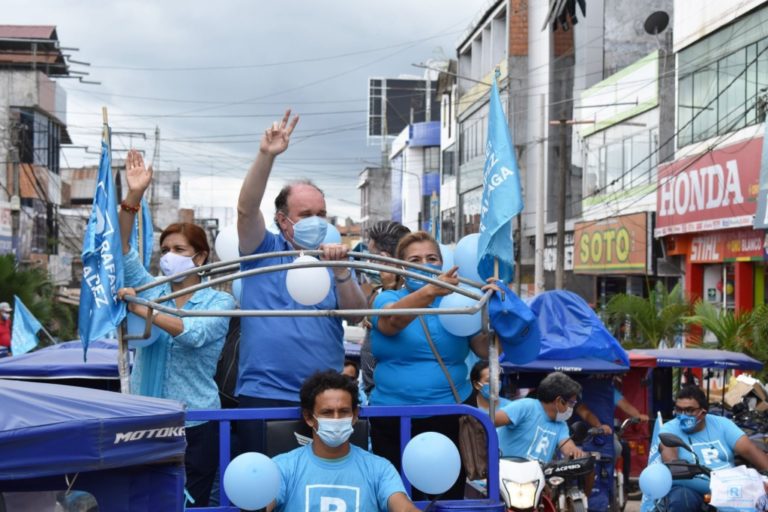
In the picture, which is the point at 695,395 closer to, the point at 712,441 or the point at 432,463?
the point at 712,441

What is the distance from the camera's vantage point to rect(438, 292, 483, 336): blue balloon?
6.23 metres

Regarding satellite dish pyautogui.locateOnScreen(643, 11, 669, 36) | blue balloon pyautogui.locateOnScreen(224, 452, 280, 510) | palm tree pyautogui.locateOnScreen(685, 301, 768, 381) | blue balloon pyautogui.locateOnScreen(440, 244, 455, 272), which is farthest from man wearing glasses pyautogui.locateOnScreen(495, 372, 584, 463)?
satellite dish pyautogui.locateOnScreen(643, 11, 669, 36)

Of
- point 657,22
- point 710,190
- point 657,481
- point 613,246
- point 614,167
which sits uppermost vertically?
point 657,22

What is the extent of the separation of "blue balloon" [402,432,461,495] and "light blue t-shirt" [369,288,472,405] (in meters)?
0.97

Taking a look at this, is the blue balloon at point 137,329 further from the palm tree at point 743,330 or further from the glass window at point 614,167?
the glass window at point 614,167

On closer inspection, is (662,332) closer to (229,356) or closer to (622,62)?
(229,356)

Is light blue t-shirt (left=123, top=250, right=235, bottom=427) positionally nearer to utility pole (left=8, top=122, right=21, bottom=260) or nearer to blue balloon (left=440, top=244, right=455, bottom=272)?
blue balloon (left=440, top=244, right=455, bottom=272)

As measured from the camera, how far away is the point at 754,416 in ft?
36.0

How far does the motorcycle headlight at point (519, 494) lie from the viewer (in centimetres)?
693

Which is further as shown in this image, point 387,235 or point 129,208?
point 387,235

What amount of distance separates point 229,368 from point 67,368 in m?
1.29

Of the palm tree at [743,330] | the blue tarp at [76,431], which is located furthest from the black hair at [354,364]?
the palm tree at [743,330]

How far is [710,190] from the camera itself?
2559cm

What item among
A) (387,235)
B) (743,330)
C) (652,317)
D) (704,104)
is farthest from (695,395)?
(704,104)
